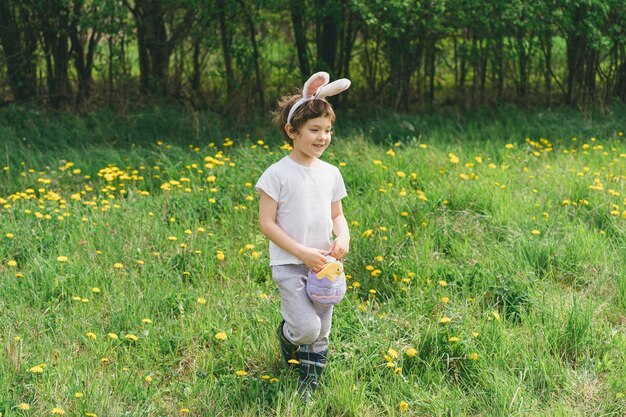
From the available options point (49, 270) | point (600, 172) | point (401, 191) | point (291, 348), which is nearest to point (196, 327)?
point (291, 348)

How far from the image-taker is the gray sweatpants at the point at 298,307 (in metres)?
3.12

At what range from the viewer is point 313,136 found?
3.12 m

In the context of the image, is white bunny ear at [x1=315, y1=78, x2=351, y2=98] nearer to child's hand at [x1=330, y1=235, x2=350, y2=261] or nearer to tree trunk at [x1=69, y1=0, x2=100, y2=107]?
child's hand at [x1=330, y1=235, x2=350, y2=261]

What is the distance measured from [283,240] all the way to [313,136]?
1.42 ft

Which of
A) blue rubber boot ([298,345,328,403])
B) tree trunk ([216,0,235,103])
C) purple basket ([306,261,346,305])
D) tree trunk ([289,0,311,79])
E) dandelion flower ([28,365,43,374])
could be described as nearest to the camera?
purple basket ([306,261,346,305])

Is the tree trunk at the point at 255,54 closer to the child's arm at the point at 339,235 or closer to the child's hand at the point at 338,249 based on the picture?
the child's arm at the point at 339,235

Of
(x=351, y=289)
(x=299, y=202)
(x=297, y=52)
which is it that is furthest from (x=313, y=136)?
(x=297, y=52)

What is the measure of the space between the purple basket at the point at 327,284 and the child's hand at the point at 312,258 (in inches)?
1.3

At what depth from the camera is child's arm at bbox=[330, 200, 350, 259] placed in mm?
3139

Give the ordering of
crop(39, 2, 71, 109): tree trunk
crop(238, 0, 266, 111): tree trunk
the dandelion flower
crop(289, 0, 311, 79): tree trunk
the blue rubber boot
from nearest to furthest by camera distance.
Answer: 1. the dandelion flower
2. the blue rubber boot
3. crop(238, 0, 266, 111): tree trunk
4. crop(39, 2, 71, 109): tree trunk
5. crop(289, 0, 311, 79): tree trunk

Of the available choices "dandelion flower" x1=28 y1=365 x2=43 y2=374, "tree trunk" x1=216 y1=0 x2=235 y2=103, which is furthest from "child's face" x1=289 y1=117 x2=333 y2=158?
"tree trunk" x1=216 y1=0 x2=235 y2=103

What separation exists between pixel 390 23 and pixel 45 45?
3718mm

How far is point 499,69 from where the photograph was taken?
8.94 meters

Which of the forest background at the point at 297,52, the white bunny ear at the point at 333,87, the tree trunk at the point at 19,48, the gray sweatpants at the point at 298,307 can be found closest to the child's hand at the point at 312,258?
the gray sweatpants at the point at 298,307
